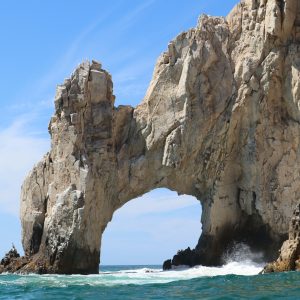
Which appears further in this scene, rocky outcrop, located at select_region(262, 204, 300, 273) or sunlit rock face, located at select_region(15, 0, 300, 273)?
sunlit rock face, located at select_region(15, 0, 300, 273)

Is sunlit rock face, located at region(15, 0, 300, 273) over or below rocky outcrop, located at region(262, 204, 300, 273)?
over

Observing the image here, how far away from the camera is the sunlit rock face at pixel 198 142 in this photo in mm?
36062

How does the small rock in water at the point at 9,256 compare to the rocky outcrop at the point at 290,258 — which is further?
the small rock in water at the point at 9,256

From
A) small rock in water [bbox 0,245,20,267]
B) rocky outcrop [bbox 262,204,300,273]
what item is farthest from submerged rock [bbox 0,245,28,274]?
rocky outcrop [bbox 262,204,300,273]

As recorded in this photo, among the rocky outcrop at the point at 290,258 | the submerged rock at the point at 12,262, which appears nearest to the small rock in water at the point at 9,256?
the submerged rock at the point at 12,262

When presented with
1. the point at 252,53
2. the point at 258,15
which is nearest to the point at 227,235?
the point at 252,53

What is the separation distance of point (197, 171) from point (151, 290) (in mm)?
18341

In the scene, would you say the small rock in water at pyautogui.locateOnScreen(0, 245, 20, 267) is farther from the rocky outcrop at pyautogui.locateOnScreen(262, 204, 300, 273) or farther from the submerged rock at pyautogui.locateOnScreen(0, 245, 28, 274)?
the rocky outcrop at pyautogui.locateOnScreen(262, 204, 300, 273)

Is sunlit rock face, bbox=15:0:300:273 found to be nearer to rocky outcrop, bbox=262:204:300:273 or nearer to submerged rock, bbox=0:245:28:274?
submerged rock, bbox=0:245:28:274

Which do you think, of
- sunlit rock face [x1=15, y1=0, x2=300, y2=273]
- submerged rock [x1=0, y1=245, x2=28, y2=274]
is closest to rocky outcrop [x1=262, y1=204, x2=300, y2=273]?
sunlit rock face [x1=15, y1=0, x2=300, y2=273]

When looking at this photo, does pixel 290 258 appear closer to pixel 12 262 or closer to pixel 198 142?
pixel 198 142

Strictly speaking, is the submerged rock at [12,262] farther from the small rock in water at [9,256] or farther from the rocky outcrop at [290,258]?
the rocky outcrop at [290,258]

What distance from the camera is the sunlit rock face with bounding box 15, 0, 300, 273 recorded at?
3606 centimetres

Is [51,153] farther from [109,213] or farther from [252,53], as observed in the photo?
[252,53]
